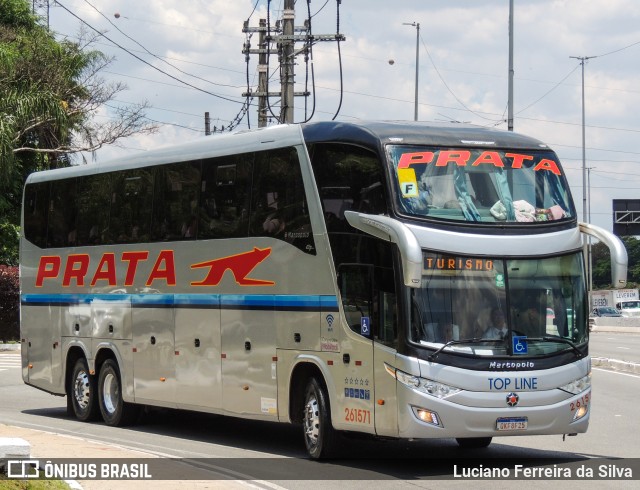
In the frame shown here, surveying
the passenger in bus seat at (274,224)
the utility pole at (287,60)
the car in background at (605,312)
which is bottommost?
the car in background at (605,312)

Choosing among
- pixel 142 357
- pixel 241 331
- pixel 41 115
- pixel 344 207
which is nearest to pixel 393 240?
pixel 344 207

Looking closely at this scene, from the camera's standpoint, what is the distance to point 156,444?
17703mm

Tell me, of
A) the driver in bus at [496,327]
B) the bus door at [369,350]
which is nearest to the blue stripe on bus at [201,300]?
the bus door at [369,350]

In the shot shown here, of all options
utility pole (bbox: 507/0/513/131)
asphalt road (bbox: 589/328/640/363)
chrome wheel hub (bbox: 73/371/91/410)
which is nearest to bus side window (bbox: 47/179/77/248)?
chrome wheel hub (bbox: 73/371/91/410)

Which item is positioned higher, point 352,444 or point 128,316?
point 128,316

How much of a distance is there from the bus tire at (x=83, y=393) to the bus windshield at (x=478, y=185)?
8.94 metres

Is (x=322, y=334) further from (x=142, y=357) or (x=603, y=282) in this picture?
(x=603, y=282)

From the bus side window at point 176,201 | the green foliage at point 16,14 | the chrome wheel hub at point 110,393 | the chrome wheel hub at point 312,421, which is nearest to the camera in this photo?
the chrome wheel hub at point 312,421

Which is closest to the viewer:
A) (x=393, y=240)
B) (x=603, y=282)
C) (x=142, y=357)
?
(x=393, y=240)

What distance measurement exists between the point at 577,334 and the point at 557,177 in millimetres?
1967

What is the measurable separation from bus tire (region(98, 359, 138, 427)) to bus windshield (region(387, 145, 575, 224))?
7951 mm

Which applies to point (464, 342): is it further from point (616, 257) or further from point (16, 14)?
point (16, 14)

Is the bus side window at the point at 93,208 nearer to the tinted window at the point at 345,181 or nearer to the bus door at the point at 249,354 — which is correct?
the bus door at the point at 249,354

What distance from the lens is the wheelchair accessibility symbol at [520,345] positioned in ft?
46.0
